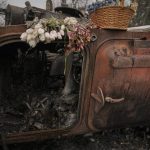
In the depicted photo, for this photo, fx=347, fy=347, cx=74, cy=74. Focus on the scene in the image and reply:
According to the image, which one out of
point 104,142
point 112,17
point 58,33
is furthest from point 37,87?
point 112,17

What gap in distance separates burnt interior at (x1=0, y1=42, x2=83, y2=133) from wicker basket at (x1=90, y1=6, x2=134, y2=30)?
22.2 inches

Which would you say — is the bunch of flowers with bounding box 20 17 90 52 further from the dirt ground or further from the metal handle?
the dirt ground

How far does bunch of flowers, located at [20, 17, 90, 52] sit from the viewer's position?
305 centimetres

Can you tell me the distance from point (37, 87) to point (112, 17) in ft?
4.99

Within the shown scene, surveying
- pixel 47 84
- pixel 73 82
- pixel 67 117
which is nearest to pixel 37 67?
pixel 47 84

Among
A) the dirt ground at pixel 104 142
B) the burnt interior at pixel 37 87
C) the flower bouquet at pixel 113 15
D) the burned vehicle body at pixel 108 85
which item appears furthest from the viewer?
the dirt ground at pixel 104 142

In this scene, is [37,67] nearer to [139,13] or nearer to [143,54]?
[143,54]

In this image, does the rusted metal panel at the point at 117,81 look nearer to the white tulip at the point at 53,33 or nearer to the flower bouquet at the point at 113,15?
the flower bouquet at the point at 113,15

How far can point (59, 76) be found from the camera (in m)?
4.34

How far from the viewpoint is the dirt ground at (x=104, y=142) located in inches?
158

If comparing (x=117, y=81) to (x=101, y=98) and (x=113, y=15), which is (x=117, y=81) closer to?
(x=101, y=98)

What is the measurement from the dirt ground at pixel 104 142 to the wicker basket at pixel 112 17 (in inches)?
60.9

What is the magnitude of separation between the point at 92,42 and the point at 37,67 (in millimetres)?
1169

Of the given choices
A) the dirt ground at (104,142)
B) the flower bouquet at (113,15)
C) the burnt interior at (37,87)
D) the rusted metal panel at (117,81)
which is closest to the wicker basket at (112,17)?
the flower bouquet at (113,15)
